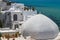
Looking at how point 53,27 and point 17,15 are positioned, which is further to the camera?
point 17,15

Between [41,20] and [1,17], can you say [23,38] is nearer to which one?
[41,20]

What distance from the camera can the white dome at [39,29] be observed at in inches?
690

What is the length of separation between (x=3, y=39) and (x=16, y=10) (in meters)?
10.2

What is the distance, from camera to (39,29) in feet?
57.5

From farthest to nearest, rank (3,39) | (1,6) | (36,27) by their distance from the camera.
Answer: (1,6), (3,39), (36,27)

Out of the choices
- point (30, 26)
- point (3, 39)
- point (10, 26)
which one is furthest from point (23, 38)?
point (10, 26)

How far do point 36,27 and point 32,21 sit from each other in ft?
1.59

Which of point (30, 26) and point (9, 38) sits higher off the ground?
point (30, 26)

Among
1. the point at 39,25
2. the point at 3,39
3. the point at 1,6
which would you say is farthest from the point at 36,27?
the point at 1,6

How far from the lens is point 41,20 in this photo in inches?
702

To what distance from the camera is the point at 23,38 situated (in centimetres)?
1845

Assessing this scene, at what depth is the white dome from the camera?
57.5 ft

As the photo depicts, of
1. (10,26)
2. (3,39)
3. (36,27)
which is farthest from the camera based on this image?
(10,26)

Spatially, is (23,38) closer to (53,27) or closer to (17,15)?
(53,27)
